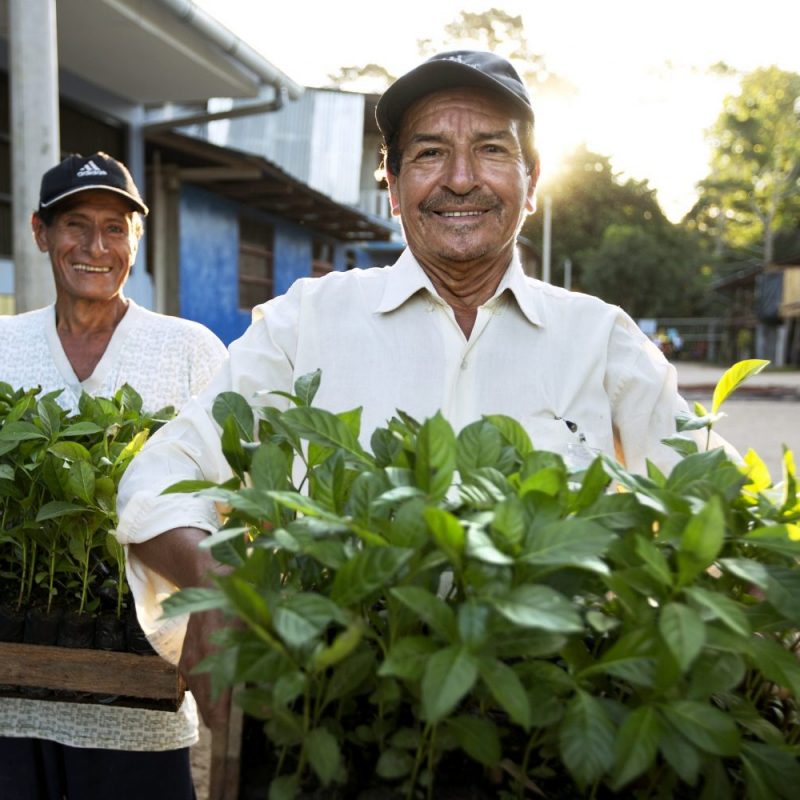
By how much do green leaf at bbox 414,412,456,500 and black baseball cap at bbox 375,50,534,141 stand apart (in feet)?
3.75

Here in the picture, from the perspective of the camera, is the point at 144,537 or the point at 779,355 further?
the point at 779,355

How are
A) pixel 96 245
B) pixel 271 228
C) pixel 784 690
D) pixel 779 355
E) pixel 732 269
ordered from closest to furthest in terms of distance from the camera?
pixel 784 690, pixel 96 245, pixel 271 228, pixel 779 355, pixel 732 269

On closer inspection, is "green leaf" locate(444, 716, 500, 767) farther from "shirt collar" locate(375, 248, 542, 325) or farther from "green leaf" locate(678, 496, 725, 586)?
"shirt collar" locate(375, 248, 542, 325)

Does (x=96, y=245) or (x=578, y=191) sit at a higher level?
(x=578, y=191)

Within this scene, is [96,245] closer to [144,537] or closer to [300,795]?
[144,537]

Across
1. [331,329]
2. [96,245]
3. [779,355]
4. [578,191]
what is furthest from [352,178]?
[578,191]

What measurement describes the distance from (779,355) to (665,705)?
131ft

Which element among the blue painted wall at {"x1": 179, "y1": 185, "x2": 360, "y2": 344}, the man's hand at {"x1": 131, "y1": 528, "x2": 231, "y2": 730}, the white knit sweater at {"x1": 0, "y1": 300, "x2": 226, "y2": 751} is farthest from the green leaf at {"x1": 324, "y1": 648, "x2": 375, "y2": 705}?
the blue painted wall at {"x1": 179, "y1": 185, "x2": 360, "y2": 344}

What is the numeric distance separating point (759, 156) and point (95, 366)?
43123 mm

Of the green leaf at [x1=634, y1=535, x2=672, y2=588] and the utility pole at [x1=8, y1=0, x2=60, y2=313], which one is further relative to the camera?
the utility pole at [x1=8, y1=0, x2=60, y2=313]

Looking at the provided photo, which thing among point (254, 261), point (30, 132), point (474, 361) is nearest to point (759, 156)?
point (254, 261)

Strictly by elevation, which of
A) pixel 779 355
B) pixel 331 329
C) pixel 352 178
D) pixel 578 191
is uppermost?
pixel 578 191

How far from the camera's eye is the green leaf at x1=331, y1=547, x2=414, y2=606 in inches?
33.1

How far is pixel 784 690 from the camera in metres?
1.10
